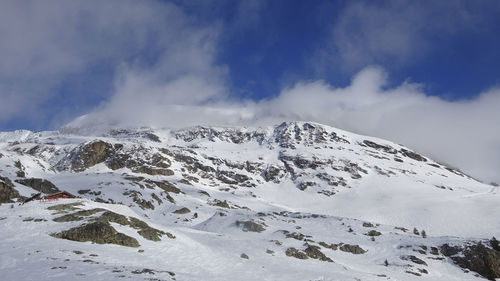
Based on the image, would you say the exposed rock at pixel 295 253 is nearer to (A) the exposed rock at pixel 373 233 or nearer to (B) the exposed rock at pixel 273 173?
(A) the exposed rock at pixel 373 233

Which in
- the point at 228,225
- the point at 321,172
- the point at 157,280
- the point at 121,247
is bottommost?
the point at 157,280

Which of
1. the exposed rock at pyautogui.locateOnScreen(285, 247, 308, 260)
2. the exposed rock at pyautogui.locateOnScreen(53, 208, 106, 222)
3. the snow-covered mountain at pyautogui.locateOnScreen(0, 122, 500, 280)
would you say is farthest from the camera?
the exposed rock at pyautogui.locateOnScreen(285, 247, 308, 260)

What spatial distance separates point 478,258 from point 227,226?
33873mm

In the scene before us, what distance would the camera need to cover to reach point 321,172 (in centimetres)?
18000

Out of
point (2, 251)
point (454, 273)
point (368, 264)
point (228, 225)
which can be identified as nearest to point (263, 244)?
point (368, 264)

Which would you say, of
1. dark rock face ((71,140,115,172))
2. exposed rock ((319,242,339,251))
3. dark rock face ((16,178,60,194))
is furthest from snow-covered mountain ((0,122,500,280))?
dark rock face ((71,140,115,172))

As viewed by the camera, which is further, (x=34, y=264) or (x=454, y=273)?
(x=454, y=273)

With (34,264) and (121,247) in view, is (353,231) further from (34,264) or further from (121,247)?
(34,264)

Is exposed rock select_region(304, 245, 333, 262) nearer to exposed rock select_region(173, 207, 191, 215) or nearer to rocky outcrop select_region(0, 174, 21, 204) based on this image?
rocky outcrop select_region(0, 174, 21, 204)

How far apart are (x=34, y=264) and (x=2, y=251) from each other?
4.82m

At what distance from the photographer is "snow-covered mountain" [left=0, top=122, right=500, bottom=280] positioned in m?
28.4

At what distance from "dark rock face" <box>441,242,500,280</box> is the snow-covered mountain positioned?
0.14 meters

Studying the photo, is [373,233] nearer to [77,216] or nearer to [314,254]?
[314,254]

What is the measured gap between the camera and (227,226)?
204 feet
